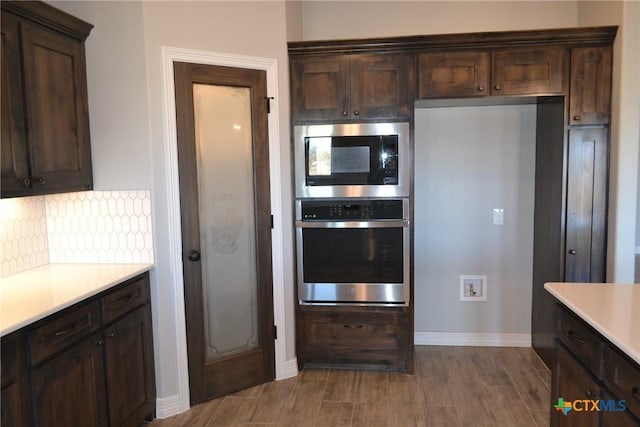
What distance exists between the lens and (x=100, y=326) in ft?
7.50

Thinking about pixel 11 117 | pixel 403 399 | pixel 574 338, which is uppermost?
pixel 11 117

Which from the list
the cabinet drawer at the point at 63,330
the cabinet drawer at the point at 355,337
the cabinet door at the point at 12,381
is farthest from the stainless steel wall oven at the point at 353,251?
the cabinet door at the point at 12,381

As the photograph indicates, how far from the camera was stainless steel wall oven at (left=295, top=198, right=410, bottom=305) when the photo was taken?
3.24 metres

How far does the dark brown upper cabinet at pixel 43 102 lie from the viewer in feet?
7.10

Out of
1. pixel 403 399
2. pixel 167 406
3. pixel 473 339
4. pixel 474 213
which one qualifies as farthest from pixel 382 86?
pixel 167 406

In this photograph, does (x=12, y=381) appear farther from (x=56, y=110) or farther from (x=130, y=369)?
(x=56, y=110)

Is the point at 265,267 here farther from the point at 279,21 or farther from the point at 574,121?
the point at 574,121

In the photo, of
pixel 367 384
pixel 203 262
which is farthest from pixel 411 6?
pixel 367 384

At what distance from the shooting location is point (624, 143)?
2.98m

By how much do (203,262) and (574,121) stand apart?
264cm

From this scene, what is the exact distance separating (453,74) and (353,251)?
4.65ft

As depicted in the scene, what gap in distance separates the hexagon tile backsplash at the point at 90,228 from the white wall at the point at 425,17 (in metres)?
2.04

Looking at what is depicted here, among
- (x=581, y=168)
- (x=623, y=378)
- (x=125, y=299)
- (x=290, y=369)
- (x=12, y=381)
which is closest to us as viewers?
(x=623, y=378)

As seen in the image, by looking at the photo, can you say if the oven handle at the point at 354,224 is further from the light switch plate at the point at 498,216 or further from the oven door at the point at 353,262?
the light switch plate at the point at 498,216
